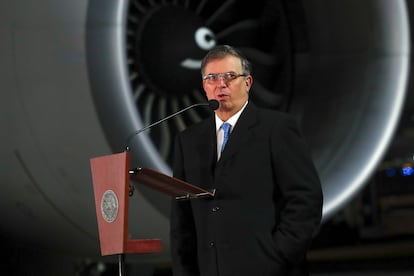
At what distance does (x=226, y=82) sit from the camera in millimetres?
1163

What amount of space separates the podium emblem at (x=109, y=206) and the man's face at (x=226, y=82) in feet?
0.63

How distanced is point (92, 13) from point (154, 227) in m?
0.62

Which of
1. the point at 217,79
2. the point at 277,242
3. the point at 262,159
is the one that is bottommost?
the point at 277,242

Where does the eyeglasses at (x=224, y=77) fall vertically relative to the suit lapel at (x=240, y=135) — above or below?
above

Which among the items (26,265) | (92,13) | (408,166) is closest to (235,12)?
(92,13)

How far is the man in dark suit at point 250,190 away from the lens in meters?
1.14

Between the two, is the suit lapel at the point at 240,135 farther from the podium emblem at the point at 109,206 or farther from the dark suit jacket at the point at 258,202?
the podium emblem at the point at 109,206

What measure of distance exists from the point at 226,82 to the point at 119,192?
0.21m

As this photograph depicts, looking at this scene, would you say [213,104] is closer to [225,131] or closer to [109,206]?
[225,131]

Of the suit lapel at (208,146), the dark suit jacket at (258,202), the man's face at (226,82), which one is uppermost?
the man's face at (226,82)

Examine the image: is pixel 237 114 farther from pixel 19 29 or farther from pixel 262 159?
pixel 19 29

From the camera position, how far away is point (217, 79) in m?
1.17

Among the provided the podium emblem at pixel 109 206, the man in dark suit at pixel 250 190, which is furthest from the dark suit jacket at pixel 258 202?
the podium emblem at pixel 109 206

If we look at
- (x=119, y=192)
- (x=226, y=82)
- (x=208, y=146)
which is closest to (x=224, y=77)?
(x=226, y=82)
